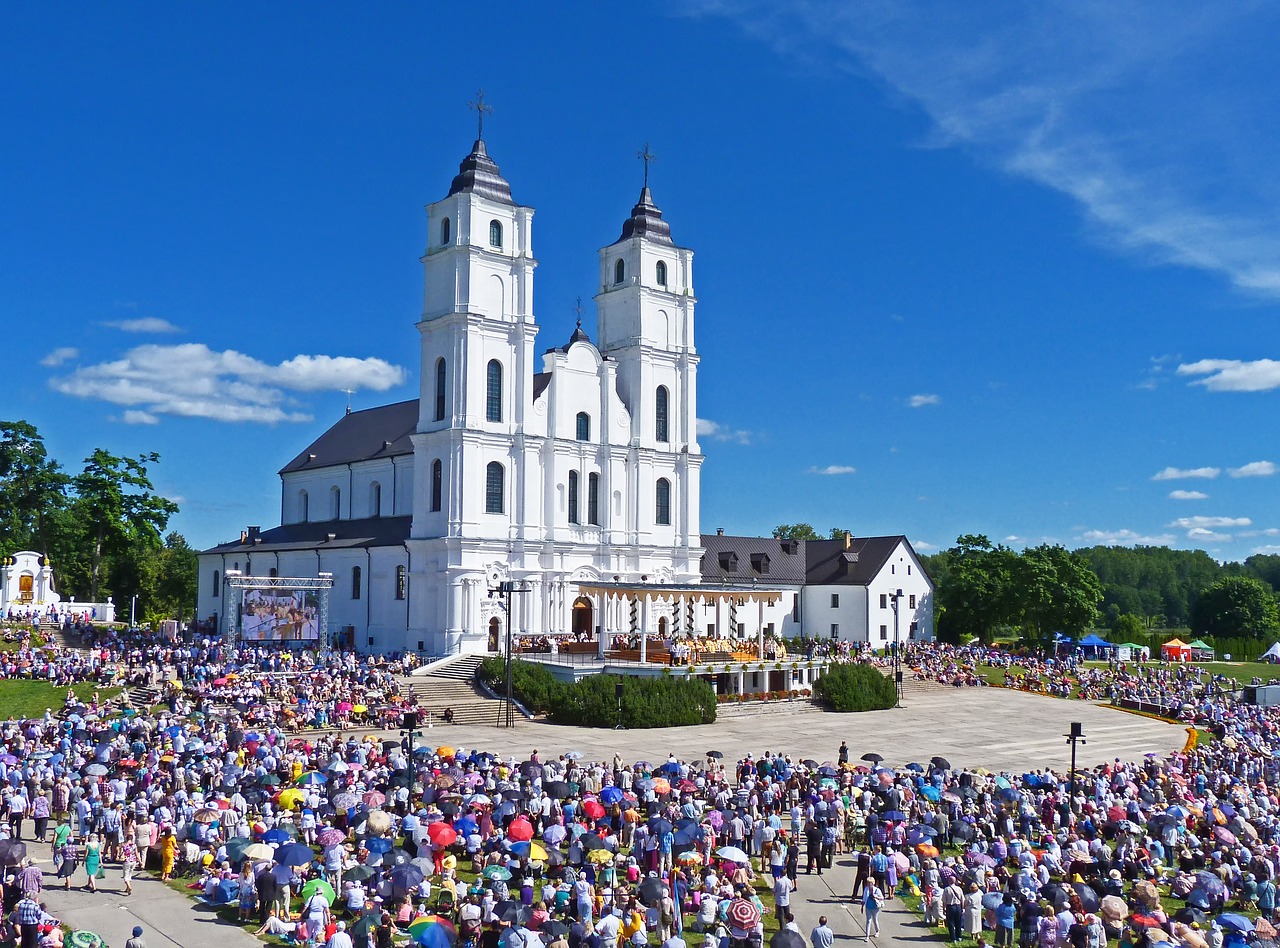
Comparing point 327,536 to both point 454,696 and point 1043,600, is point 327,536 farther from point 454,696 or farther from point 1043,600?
point 1043,600

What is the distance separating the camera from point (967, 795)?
24562 millimetres

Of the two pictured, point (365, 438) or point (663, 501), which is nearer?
point (663, 501)

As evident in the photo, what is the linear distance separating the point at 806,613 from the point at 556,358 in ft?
82.6

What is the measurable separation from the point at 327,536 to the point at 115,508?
15611mm

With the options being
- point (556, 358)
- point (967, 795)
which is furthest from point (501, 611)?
point (967, 795)

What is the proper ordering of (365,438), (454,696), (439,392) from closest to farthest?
(454,696) → (439,392) → (365,438)

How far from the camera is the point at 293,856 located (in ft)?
55.6

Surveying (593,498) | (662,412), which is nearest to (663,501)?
(593,498)

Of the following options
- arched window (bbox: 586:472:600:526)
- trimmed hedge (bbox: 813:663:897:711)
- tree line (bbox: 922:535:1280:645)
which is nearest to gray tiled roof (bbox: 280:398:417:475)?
arched window (bbox: 586:472:600:526)

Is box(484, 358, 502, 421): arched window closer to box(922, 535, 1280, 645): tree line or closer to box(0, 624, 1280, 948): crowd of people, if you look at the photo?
box(0, 624, 1280, 948): crowd of people

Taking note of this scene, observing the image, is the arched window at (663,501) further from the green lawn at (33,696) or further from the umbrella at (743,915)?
the umbrella at (743,915)

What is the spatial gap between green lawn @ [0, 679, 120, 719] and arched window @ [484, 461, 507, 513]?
17317mm

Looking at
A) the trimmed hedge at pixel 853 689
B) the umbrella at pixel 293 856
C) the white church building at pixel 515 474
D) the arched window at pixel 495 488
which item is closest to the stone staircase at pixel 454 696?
the white church building at pixel 515 474

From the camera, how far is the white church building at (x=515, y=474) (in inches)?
2061
